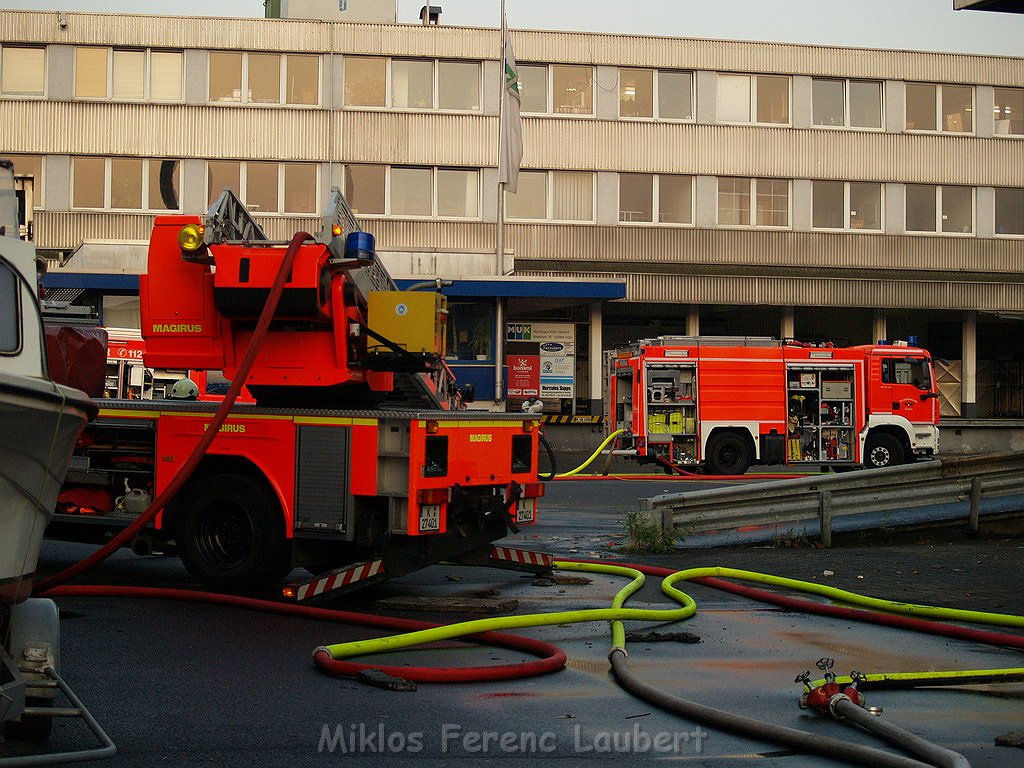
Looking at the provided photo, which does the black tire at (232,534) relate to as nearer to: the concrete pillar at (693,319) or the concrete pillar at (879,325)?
the concrete pillar at (693,319)

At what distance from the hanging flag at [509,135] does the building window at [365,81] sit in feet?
22.7

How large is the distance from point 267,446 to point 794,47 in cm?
3457

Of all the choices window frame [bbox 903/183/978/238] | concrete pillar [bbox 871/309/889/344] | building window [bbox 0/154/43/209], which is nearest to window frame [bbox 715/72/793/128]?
window frame [bbox 903/183/978/238]

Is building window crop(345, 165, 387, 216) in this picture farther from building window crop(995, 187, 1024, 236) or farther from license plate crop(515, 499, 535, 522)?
license plate crop(515, 499, 535, 522)

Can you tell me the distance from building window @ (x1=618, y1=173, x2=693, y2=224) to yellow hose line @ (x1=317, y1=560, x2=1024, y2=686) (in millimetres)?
29021

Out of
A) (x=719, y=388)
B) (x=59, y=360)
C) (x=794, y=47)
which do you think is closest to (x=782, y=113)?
(x=794, y=47)

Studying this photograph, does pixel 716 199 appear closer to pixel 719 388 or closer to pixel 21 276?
pixel 719 388

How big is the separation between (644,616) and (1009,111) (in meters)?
38.5

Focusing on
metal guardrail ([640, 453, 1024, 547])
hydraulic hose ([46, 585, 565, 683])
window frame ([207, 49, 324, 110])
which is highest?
window frame ([207, 49, 324, 110])

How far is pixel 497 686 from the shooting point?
267 inches

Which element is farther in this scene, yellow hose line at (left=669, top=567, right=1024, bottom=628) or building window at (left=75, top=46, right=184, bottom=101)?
building window at (left=75, top=46, right=184, bottom=101)

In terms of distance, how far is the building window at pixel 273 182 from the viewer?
1483 inches

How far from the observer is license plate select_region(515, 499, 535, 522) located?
1038 centimetres

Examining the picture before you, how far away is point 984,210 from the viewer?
136 ft
